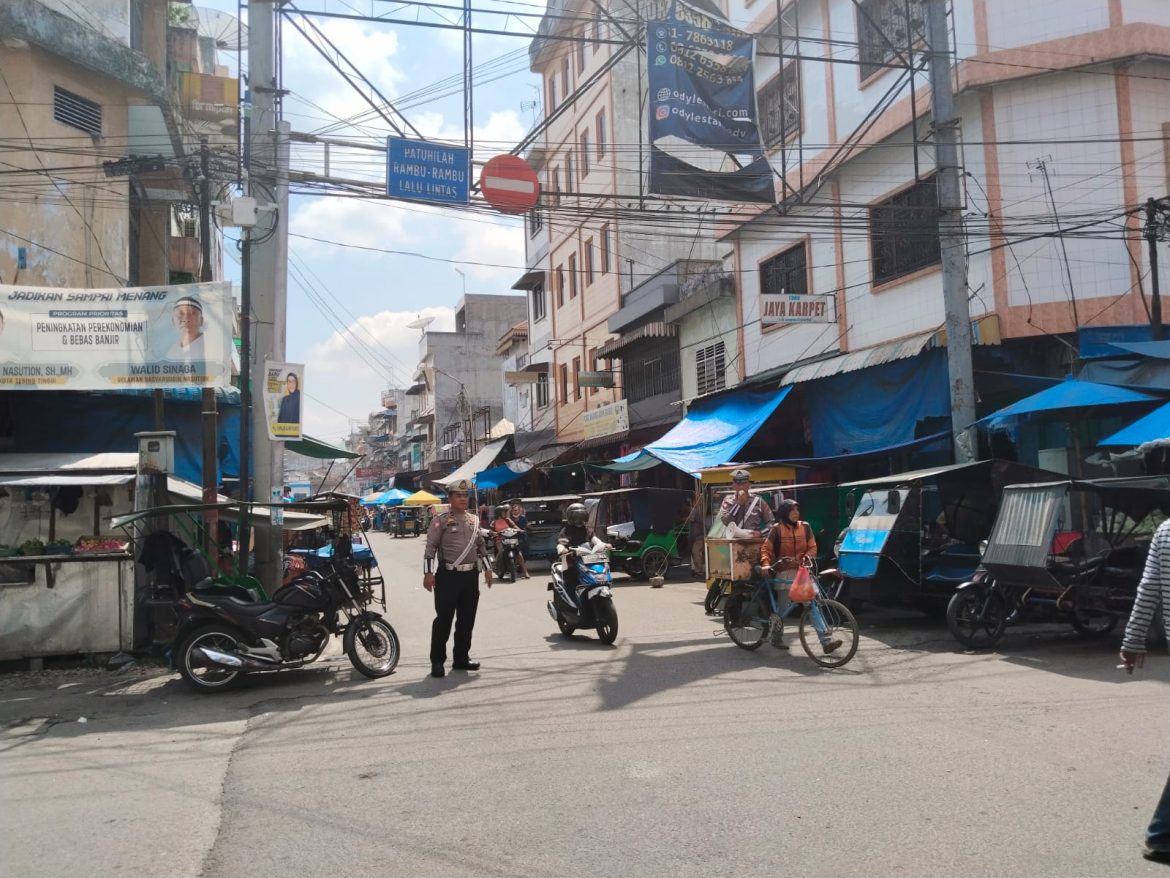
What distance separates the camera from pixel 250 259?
38.7 ft

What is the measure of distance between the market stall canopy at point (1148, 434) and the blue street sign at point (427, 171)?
29.1 ft

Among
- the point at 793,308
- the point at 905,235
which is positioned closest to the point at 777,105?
the point at 793,308

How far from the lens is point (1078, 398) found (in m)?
11.9

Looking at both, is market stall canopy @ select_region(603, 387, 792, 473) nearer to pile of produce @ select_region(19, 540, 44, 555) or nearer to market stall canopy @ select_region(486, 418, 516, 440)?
pile of produce @ select_region(19, 540, 44, 555)

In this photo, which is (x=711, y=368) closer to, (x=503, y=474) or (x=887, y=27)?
(x=887, y=27)

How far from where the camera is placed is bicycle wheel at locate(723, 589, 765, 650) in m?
9.80

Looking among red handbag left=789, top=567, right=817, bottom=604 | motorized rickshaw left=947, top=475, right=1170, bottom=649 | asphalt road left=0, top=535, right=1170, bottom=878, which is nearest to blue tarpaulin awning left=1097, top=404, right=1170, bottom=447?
motorized rickshaw left=947, top=475, right=1170, bottom=649

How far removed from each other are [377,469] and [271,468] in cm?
8348

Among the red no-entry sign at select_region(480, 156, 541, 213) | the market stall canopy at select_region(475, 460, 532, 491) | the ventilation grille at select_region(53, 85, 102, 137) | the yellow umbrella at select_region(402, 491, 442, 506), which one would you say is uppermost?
the ventilation grille at select_region(53, 85, 102, 137)

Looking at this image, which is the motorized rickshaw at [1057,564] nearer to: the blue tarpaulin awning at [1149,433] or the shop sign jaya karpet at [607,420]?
the blue tarpaulin awning at [1149,433]

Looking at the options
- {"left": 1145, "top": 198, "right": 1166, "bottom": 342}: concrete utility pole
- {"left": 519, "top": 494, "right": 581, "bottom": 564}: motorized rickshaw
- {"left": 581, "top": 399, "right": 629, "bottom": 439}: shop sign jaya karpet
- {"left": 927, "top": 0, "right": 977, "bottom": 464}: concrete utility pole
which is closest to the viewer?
{"left": 927, "top": 0, "right": 977, "bottom": 464}: concrete utility pole

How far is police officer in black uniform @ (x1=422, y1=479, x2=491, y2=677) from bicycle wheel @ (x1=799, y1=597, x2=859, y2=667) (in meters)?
3.25

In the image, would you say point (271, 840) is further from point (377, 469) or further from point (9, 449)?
point (377, 469)

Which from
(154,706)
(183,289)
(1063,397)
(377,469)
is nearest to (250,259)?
(183,289)
